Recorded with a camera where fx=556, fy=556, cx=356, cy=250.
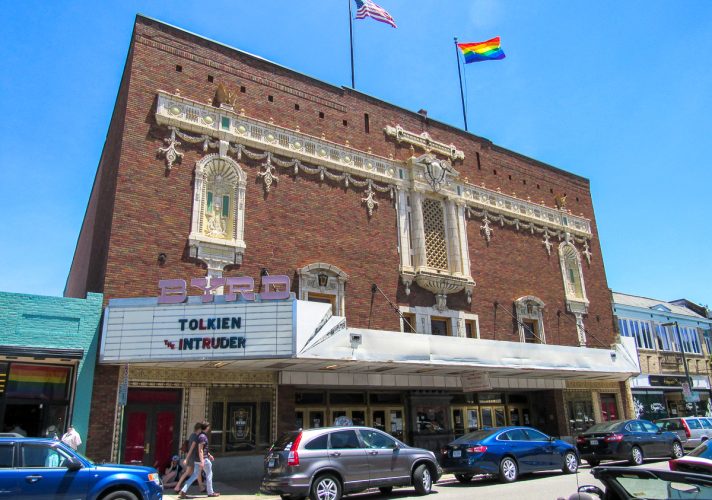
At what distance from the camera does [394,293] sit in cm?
2192

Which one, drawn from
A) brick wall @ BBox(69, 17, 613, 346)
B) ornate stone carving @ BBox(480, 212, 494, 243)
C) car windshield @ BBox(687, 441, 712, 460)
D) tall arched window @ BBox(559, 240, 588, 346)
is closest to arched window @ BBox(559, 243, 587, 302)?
tall arched window @ BBox(559, 240, 588, 346)

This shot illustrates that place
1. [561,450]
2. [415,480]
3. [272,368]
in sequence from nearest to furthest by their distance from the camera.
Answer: [415,480], [561,450], [272,368]

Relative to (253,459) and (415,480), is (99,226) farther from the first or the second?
(415,480)

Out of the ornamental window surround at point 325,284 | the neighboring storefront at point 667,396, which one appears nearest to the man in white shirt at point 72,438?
the ornamental window surround at point 325,284

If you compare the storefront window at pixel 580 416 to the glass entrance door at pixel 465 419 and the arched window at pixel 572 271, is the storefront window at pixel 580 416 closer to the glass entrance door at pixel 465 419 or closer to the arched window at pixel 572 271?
the arched window at pixel 572 271

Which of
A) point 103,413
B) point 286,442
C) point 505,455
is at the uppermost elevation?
point 103,413

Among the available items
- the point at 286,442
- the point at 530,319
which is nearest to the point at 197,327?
the point at 286,442

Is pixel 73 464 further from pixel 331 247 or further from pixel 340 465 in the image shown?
pixel 331 247

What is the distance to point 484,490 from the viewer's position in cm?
1359

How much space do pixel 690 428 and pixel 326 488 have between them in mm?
16990

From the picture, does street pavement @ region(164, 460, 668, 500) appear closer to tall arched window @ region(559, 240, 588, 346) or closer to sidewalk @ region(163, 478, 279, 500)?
sidewalk @ region(163, 478, 279, 500)

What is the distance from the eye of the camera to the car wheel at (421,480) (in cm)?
1313

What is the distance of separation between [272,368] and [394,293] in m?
6.21

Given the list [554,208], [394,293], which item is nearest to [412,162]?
[394,293]
